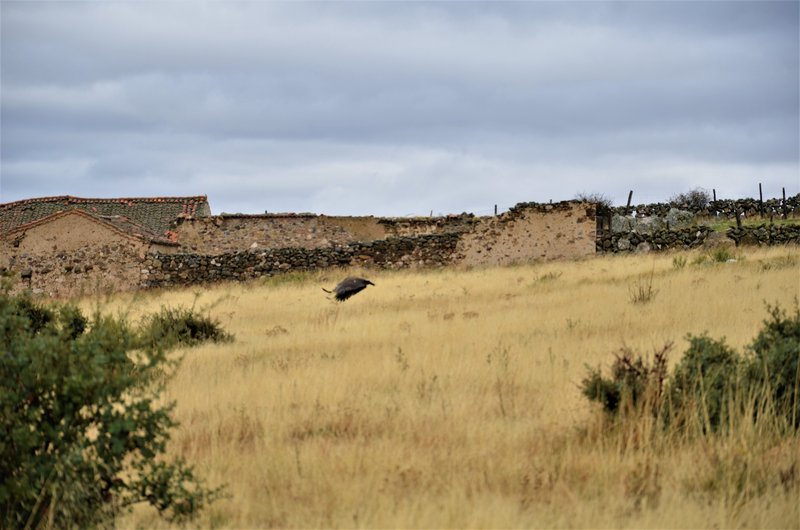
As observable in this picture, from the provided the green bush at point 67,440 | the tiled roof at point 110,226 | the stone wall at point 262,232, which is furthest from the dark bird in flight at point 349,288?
the stone wall at point 262,232

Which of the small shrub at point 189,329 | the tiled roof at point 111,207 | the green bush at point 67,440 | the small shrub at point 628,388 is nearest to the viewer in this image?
the green bush at point 67,440

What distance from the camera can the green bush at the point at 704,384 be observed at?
300 inches

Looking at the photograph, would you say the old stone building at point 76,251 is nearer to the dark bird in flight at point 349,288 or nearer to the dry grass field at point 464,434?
the dark bird in flight at point 349,288

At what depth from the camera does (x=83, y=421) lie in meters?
6.14

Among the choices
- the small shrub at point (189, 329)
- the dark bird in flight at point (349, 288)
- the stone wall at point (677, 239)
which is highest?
the stone wall at point (677, 239)

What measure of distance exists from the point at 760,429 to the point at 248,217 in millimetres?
31295

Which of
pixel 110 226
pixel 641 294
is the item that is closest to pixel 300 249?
pixel 110 226

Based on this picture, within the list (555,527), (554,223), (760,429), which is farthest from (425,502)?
(554,223)

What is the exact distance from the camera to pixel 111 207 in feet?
151

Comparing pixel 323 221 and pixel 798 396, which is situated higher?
pixel 323 221

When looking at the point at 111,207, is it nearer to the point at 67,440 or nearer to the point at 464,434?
the point at 464,434

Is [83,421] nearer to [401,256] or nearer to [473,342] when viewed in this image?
[473,342]

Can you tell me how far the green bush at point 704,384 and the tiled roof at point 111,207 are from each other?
39.0 m

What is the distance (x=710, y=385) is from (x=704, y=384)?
0.39ft
